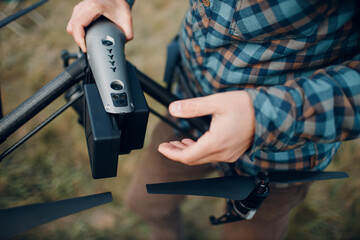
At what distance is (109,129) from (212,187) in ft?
0.73

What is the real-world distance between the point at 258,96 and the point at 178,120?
473 millimetres

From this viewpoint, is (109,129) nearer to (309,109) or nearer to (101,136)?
(101,136)

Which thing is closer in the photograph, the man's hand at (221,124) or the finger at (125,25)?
the man's hand at (221,124)

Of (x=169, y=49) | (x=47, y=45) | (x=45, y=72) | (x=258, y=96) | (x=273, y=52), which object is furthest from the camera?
(x=47, y=45)

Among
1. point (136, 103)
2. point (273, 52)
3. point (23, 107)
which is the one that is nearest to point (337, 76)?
point (273, 52)

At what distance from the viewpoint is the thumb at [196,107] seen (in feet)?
1.38

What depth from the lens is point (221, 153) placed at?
438 millimetres

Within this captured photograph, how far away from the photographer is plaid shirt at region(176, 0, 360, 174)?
446mm

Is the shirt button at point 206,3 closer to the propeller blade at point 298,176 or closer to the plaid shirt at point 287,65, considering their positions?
the plaid shirt at point 287,65

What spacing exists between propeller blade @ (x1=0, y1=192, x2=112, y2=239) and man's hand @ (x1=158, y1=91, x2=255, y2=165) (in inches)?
6.8

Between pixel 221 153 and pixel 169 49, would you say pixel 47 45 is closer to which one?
pixel 169 49

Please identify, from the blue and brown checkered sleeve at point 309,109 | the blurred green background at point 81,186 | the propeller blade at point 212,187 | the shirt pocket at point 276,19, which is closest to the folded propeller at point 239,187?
the propeller blade at point 212,187

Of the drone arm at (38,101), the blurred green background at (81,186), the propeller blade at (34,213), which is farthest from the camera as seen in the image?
the blurred green background at (81,186)

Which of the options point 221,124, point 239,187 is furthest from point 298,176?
point 221,124
